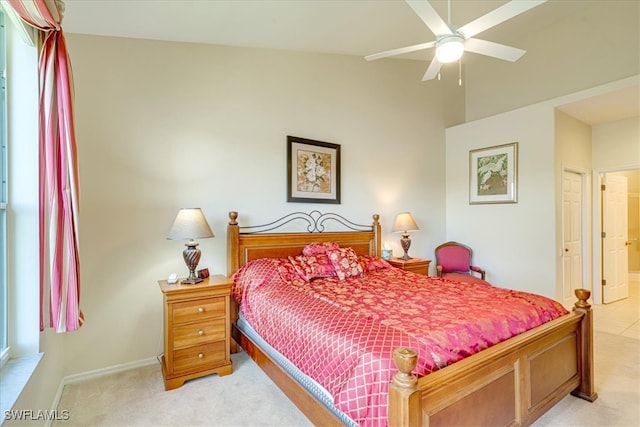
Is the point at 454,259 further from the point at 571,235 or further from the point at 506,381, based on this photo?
the point at 506,381

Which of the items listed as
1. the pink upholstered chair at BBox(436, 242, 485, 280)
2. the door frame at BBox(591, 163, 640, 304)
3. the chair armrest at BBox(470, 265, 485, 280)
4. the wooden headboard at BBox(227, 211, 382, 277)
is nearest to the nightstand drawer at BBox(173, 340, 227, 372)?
the wooden headboard at BBox(227, 211, 382, 277)

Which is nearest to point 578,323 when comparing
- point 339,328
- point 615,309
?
point 339,328

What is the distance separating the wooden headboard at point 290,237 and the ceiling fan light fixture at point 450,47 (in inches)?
88.1

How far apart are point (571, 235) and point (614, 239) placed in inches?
51.0

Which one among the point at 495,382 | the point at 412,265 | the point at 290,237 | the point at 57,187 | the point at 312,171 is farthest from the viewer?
the point at 412,265

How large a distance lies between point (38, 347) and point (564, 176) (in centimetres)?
584

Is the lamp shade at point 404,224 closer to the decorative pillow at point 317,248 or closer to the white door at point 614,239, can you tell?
the decorative pillow at point 317,248

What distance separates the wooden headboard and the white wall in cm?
175

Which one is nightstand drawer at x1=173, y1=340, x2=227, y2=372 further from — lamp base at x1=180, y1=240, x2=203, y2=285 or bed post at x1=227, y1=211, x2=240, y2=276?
bed post at x1=227, y1=211, x2=240, y2=276

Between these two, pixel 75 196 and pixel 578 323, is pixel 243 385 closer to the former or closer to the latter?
pixel 75 196

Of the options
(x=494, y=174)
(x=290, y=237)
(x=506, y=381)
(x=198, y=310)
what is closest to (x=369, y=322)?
(x=506, y=381)

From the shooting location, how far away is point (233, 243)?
3.26 meters

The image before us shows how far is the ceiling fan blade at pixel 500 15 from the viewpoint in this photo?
187 cm

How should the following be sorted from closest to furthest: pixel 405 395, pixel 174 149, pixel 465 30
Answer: pixel 405 395, pixel 465 30, pixel 174 149
